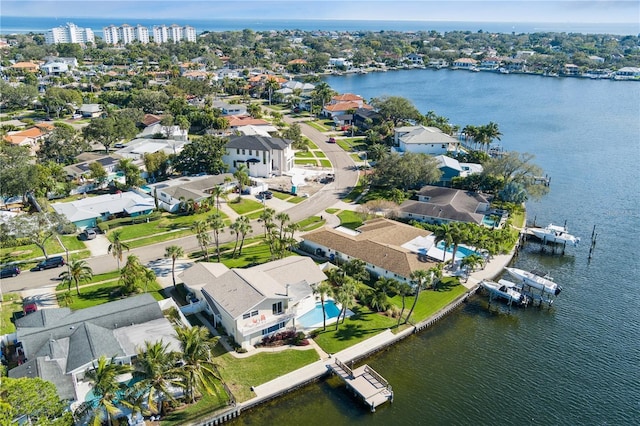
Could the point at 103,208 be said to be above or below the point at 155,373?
below

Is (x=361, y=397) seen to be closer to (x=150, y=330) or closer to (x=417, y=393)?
(x=417, y=393)

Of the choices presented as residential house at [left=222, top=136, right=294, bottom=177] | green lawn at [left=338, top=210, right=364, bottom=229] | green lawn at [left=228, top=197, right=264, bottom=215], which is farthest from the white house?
green lawn at [left=228, top=197, right=264, bottom=215]

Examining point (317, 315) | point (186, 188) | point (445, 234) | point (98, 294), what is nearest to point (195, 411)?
point (317, 315)

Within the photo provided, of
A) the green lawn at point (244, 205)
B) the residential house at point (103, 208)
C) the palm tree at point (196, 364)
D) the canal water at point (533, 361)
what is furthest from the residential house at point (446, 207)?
the palm tree at point (196, 364)

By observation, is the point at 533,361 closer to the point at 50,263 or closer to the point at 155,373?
the point at 155,373

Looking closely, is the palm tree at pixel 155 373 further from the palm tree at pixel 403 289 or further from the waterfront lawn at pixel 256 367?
the palm tree at pixel 403 289

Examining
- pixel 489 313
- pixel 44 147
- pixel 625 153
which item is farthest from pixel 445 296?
pixel 625 153
